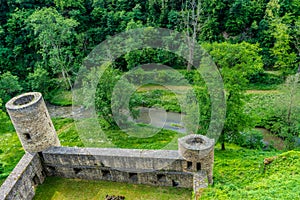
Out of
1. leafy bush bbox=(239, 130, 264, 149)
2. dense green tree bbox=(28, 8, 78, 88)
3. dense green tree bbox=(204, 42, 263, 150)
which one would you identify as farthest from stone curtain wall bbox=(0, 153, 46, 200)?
leafy bush bbox=(239, 130, 264, 149)

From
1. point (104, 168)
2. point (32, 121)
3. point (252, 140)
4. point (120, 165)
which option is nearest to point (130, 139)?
Answer: point (104, 168)

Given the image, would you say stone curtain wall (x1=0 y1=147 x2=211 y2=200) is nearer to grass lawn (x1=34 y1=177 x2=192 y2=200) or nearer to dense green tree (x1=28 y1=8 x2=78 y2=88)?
grass lawn (x1=34 y1=177 x2=192 y2=200)

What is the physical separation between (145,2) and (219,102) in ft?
85.5

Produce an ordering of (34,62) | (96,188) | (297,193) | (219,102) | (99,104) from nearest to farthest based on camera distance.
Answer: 1. (297,193)
2. (96,188)
3. (219,102)
4. (99,104)
5. (34,62)

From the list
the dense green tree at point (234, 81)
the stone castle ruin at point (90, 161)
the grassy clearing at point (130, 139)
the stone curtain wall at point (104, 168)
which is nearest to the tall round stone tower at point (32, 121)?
the stone castle ruin at point (90, 161)

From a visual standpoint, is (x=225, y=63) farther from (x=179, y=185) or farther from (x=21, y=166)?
(x=21, y=166)

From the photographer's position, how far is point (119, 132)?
27.4m

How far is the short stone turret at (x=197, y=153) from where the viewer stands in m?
15.9

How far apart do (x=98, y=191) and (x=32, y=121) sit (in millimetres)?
6003

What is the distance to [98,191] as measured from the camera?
18406mm

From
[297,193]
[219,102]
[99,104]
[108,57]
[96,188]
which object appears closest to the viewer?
[297,193]

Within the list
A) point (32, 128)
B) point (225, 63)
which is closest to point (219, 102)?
point (225, 63)

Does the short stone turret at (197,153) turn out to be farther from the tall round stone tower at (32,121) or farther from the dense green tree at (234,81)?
the tall round stone tower at (32,121)

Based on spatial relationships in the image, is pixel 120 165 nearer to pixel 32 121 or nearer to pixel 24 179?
pixel 24 179
